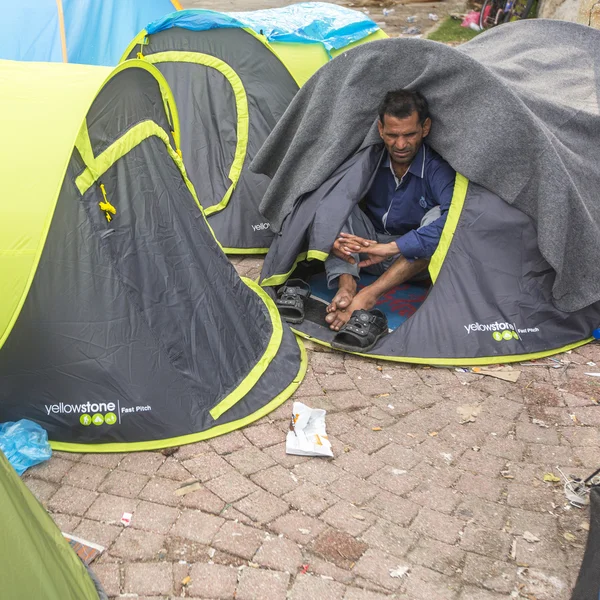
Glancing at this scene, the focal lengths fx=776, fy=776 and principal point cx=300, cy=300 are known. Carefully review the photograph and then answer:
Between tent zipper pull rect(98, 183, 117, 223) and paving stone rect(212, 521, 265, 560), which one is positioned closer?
paving stone rect(212, 521, 265, 560)

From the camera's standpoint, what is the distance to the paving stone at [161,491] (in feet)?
10.0

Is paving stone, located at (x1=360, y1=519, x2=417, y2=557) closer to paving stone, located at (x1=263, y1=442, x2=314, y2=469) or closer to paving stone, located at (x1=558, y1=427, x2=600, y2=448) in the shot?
paving stone, located at (x1=263, y1=442, x2=314, y2=469)

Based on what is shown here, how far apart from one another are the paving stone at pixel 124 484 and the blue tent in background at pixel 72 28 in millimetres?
4376

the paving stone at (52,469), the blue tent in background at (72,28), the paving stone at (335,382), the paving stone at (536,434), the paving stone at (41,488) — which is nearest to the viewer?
the paving stone at (41,488)

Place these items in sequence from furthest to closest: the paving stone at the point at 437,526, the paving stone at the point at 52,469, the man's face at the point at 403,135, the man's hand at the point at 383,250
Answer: the man's hand at the point at 383,250 → the man's face at the point at 403,135 → the paving stone at the point at 52,469 → the paving stone at the point at 437,526

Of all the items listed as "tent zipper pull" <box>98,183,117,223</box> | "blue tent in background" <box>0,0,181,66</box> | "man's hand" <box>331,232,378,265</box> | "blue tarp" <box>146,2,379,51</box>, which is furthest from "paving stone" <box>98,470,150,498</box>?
"blue tent in background" <box>0,0,181,66</box>

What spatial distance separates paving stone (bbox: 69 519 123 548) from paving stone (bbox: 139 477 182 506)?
196 mm

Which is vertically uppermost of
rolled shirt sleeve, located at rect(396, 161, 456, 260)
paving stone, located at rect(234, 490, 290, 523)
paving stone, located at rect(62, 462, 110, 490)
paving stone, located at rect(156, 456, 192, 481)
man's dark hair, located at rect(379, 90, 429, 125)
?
man's dark hair, located at rect(379, 90, 429, 125)

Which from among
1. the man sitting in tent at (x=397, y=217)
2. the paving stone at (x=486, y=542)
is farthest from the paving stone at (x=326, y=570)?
the man sitting in tent at (x=397, y=217)

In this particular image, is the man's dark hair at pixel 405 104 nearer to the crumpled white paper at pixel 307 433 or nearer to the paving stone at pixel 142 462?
the crumpled white paper at pixel 307 433

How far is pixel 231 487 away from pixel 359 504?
0.52 metres

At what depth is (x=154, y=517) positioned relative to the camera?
297 cm

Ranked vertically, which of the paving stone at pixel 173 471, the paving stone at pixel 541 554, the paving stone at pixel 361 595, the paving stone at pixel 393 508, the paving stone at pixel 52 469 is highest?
the paving stone at pixel 541 554

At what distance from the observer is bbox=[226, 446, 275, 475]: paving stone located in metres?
3.28
